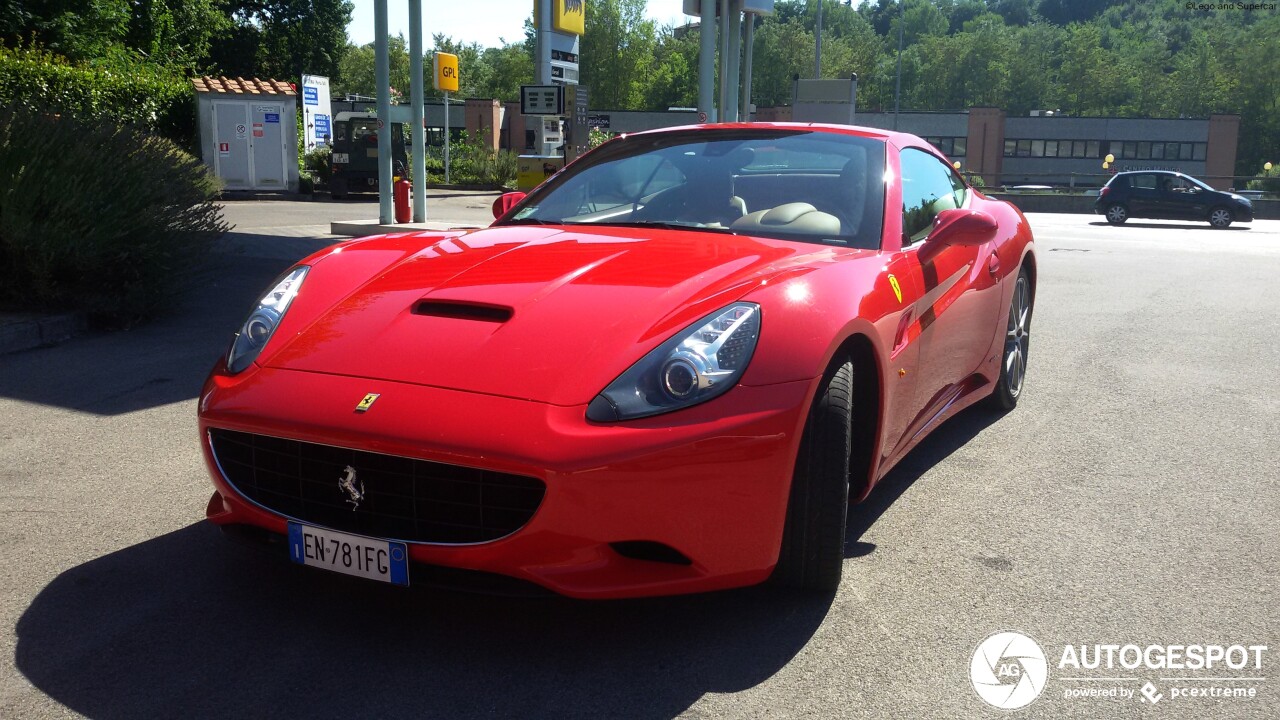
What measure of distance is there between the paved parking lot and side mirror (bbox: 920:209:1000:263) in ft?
3.14

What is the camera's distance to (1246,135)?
8206 cm

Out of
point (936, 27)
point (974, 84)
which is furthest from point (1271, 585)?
point (936, 27)

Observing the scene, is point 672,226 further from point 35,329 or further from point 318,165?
point 318,165

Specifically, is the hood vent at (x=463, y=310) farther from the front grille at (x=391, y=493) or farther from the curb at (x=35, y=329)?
the curb at (x=35, y=329)

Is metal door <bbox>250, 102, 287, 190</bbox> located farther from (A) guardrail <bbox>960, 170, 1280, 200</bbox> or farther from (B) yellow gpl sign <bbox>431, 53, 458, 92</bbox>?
(A) guardrail <bbox>960, 170, 1280, 200</bbox>

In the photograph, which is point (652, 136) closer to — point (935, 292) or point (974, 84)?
point (935, 292)

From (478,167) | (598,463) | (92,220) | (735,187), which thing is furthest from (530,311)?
(478,167)

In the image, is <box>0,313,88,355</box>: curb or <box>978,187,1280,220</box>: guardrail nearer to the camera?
<box>0,313,88,355</box>: curb

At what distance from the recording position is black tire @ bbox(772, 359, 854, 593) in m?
2.93

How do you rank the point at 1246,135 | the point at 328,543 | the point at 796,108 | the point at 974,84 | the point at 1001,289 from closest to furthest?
the point at 328,543, the point at 1001,289, the point at 796,108, the point at 1246,135, the point at 974,84

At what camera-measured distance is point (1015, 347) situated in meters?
5.57

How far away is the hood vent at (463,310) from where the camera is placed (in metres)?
3.02

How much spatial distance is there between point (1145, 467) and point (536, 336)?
9.85 ft

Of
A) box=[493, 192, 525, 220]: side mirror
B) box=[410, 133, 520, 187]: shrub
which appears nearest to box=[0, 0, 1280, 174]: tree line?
box=[410, 133, 520, 187]: shrub
